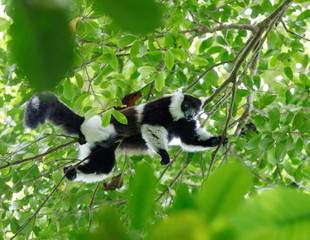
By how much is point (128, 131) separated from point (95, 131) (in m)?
0.37

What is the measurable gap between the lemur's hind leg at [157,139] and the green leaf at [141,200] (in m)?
4.15

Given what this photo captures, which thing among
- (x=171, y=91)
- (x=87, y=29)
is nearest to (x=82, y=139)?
(x=171, y=91)

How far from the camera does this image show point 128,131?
16.8ft

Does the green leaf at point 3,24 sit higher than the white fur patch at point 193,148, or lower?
higher

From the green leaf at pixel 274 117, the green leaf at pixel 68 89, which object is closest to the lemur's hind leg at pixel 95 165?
the green leaf at pixel 68 89

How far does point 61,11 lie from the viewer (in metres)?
0.29

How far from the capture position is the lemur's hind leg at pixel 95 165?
479cm

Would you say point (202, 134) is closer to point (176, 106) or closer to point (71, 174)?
point (176, 106)

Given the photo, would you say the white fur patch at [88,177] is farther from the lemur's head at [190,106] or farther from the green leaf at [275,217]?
the green leaf at [275,217]

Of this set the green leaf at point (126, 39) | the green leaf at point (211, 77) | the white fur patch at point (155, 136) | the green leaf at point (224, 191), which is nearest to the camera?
the green leaf at point (224, 191)

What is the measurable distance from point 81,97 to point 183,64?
116cm

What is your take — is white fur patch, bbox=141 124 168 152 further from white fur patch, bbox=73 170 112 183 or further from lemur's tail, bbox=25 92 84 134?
lemur's tail, bbox=25 92 84 134

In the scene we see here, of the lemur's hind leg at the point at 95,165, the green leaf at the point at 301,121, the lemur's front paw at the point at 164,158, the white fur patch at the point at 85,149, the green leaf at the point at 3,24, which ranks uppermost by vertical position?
the green leaf at the point at 3,24

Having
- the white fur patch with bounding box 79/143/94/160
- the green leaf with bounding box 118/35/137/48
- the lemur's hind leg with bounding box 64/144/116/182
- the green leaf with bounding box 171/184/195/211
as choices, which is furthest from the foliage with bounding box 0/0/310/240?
the green leaf with bounding box 171/184/195/211
